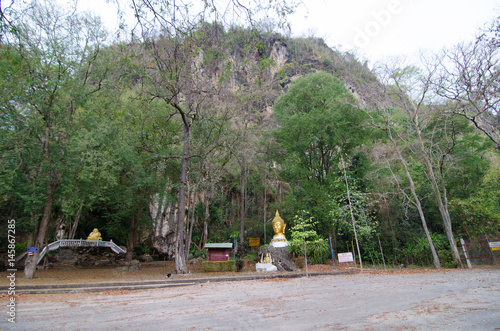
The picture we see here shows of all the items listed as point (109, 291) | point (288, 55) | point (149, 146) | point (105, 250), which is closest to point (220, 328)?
point (109, 291)

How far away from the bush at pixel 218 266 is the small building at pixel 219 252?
6.94ft

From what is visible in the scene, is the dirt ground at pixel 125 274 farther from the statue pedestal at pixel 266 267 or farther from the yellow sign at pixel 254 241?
the yellow sign at pixel 254 241

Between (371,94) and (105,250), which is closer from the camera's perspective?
(371,94)

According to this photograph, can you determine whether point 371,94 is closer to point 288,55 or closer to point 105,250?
point 105,250

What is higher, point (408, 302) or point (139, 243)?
point (139, 243)

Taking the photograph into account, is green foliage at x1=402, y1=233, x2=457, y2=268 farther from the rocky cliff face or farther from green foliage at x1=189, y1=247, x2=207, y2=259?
green foliage at x1=189, y1=247, x2=207, y2=259

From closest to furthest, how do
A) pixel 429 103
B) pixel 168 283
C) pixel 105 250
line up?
pixel 168 283 → pixel 429 103 → pixel 105 250

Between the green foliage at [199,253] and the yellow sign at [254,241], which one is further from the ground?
the yellow sign at [254,241]

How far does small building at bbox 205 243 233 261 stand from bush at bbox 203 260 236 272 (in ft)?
6.94

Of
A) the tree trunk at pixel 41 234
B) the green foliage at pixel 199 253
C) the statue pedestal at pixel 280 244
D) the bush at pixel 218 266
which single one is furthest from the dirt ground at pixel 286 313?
the green foliage at pixel 199 253

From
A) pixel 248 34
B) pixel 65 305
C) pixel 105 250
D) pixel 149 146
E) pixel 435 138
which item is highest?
pixel 435 138

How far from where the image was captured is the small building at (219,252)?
1585 centimetres

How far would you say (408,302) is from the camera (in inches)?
182

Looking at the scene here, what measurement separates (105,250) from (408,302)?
75.0 feet
